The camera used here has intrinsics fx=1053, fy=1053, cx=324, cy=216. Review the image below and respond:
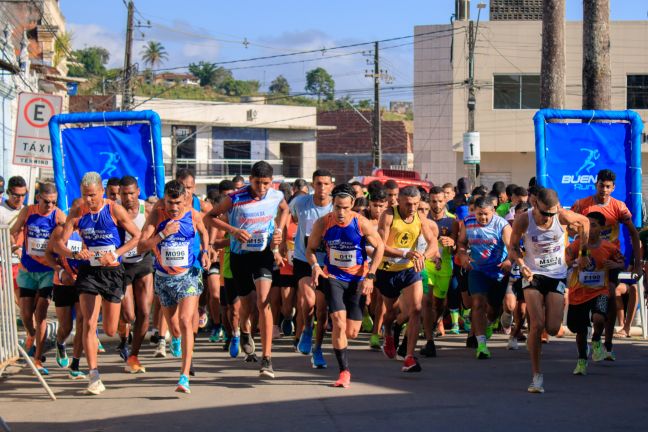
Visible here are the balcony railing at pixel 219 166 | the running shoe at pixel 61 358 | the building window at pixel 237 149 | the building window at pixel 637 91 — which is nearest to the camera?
the running shoe at pixel 61 358

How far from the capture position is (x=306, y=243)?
11586 millimetres

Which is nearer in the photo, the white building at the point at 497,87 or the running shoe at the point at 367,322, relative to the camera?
the running shoe at the point at 367,322

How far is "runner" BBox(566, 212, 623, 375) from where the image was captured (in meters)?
11.1

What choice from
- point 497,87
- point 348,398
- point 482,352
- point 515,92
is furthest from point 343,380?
point 515,92

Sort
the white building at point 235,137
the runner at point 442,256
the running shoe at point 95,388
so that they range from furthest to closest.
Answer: the white building at point 235,137
the runner at point 442,256
the running shoe at point 95,388

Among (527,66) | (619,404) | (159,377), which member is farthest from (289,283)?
(527,66)

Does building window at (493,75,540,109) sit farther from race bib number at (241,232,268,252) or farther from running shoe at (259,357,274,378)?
running shoe at (259,357,274,378)

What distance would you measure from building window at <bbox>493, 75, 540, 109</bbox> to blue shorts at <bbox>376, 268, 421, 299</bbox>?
34.8m

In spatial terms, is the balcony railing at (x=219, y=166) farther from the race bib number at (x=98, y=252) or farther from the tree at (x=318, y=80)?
the tree at (x=318, y=80)

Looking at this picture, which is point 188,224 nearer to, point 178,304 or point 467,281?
point 178,304

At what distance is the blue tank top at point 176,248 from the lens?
10102 mm

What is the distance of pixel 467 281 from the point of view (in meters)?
13.1

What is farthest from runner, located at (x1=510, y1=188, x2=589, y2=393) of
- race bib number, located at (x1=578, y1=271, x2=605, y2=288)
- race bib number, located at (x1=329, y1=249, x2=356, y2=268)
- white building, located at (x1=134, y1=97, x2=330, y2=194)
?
white building, located at (x1=134, y1=97, x2=330, y2=194)

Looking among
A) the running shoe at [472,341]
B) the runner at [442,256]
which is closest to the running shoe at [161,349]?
the runner at [442,256]
